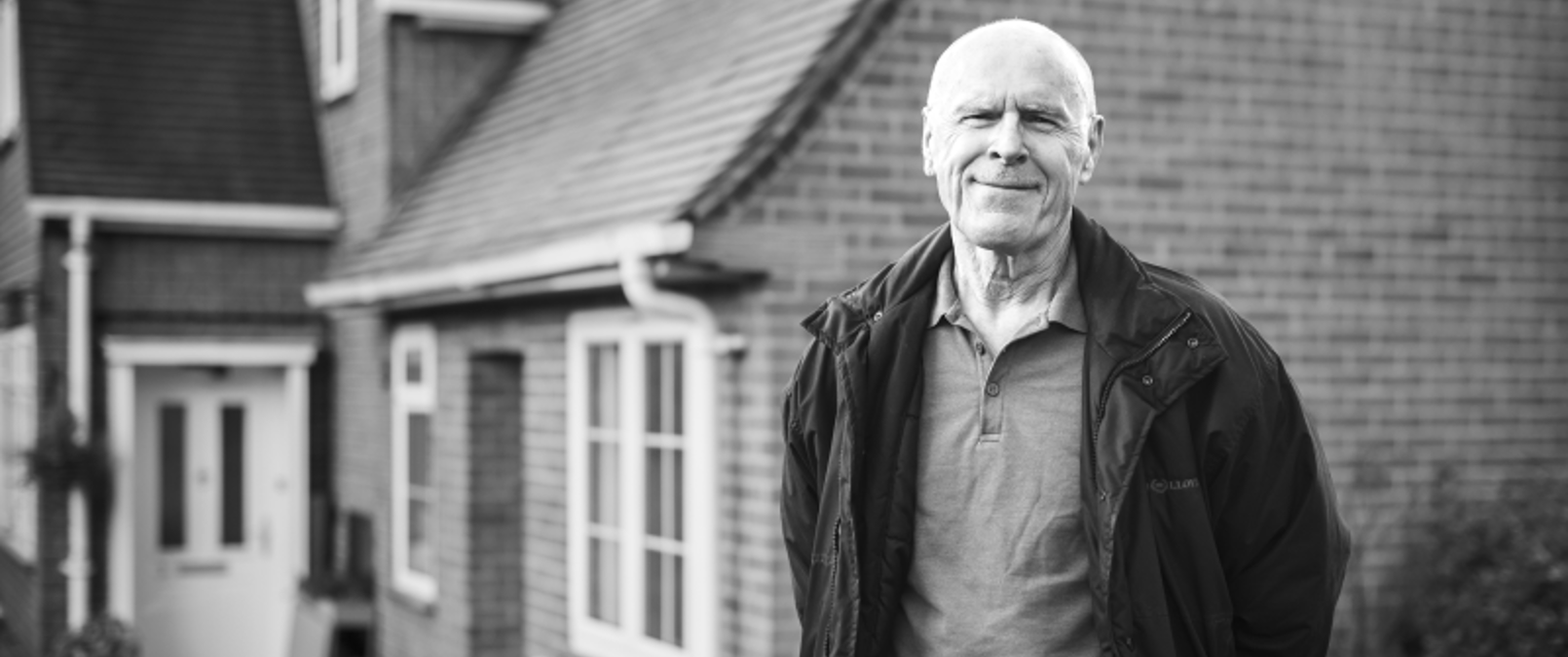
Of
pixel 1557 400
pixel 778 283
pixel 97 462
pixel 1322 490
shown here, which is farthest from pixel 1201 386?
pixel 97 462

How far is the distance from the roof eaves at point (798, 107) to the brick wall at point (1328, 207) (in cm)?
7

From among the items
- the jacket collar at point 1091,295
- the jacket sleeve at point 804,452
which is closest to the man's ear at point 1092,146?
the jacket collar at point 1091,295

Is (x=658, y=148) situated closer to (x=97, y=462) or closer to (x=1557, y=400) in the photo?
(x=1557, y=400)

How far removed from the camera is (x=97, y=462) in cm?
1305

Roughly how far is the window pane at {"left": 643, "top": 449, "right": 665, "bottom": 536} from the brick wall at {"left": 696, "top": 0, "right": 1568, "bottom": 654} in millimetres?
886

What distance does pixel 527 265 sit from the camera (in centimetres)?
827

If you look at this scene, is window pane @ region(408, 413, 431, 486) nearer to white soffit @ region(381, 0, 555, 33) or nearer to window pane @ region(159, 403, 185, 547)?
white soffit @ region(381, 0, 555, 33)

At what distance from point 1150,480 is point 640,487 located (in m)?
5.62

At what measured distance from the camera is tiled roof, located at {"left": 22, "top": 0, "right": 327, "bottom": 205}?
1345cm

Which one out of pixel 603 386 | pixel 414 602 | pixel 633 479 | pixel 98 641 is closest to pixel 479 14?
pixel 414 602

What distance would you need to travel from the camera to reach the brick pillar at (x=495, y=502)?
10.2 m

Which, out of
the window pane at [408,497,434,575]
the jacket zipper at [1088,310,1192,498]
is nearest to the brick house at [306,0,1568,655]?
the window pane at [408,497,434,575]

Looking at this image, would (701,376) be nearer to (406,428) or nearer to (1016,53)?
(1016,53)

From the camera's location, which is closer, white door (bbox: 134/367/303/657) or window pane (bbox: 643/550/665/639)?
window pane (bbox: 643/550/665/639)
